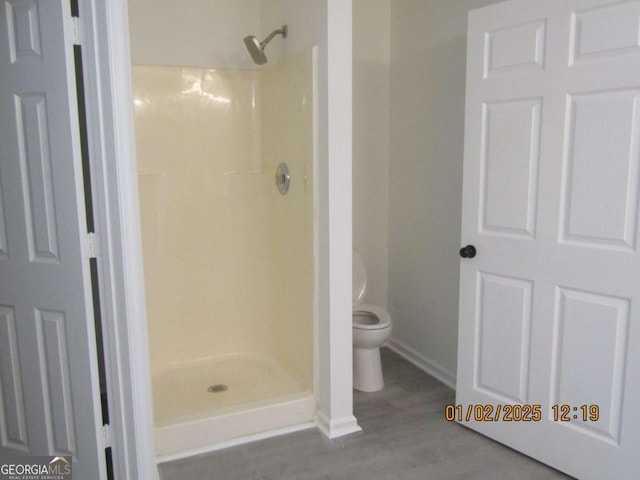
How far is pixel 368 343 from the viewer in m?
2.96

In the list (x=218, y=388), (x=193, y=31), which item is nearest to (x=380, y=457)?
(x=218, y=388)

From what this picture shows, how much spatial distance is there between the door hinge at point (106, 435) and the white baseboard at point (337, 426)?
99 cm

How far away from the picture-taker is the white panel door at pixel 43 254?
1.83 meters

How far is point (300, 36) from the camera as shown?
8.52 feet

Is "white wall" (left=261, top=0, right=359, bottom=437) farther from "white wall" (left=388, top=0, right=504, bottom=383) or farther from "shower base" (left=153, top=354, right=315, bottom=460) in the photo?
"white wall" (left=388, top=0, right=504, bottom=383)

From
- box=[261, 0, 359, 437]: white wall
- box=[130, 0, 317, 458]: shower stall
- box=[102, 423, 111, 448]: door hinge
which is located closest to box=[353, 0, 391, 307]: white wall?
box=[130, 0, 317, 458]: shower stall

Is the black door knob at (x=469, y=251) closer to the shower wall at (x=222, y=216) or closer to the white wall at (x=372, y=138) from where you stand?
the shower wall at (x=222, y=216)

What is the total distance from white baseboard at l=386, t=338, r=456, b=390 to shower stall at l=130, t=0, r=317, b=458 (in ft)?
2.86

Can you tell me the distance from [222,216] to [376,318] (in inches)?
43.0

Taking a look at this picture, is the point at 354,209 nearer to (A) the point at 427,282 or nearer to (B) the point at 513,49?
(A) the point at 427,282

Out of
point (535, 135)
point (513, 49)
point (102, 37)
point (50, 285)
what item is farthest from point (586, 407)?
point (102, 37)

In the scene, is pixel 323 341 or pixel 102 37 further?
pixel 323 341

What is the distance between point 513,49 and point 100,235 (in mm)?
1814
